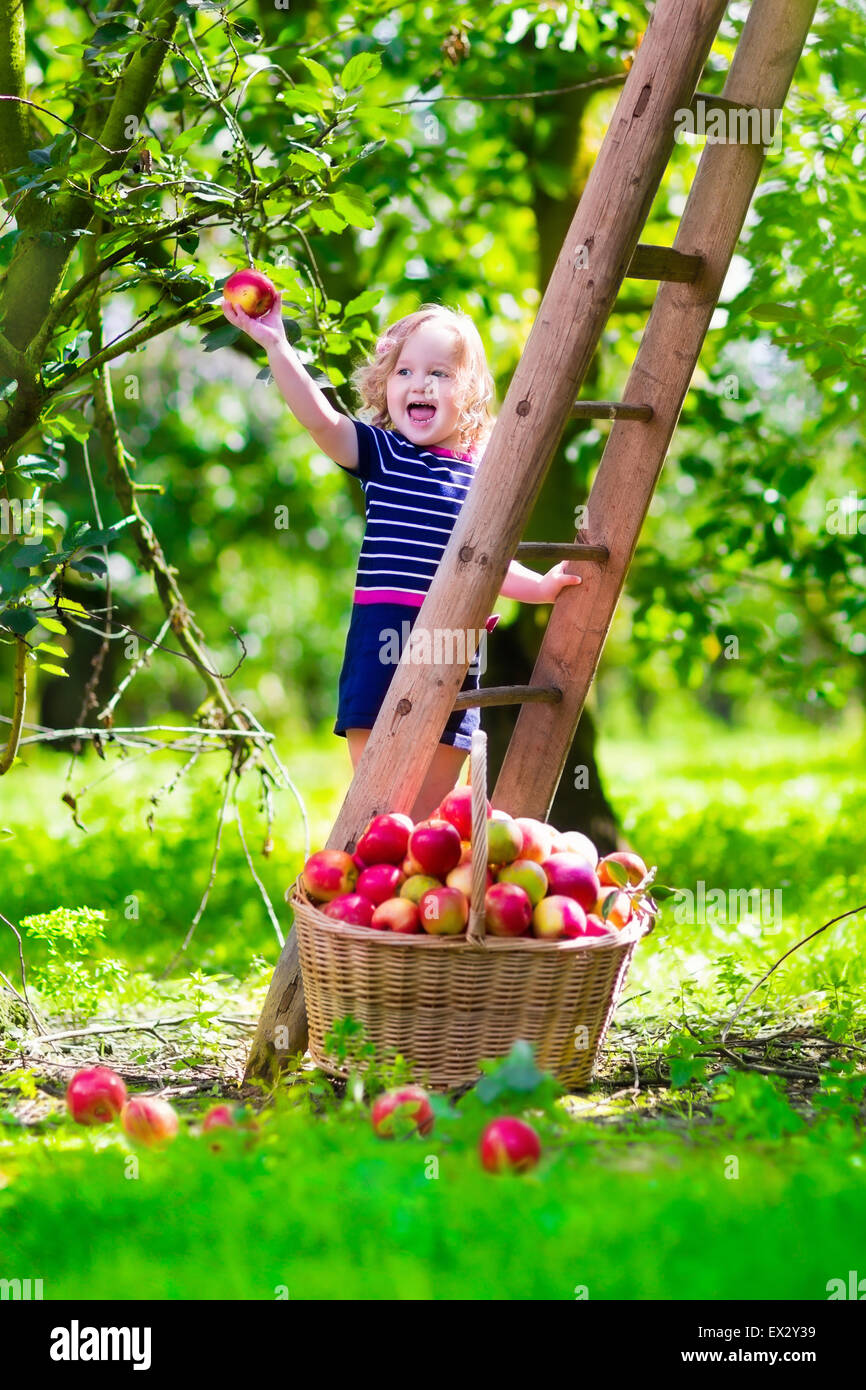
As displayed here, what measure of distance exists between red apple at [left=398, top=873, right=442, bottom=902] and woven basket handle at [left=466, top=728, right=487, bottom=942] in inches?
7.2

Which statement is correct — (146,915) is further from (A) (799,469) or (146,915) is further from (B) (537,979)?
(A) (799,469)

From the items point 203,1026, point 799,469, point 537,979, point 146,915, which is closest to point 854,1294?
point 537,979

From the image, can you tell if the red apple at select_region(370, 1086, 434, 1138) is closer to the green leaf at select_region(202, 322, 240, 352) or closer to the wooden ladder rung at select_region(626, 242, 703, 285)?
the green leaf at select_region(202, 322, 240, 352)

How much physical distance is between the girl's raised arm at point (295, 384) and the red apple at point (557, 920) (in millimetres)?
1286

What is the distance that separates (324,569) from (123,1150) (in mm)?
14850

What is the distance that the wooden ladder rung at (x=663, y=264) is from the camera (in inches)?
132

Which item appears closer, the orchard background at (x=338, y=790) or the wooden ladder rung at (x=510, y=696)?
the orchard background at (x=338, y=790)

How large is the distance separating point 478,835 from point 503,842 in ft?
1.15

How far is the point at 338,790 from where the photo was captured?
31.8 feet

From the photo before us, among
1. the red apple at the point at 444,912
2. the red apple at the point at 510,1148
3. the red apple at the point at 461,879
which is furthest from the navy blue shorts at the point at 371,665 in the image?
the red apple at the point at 510,1148

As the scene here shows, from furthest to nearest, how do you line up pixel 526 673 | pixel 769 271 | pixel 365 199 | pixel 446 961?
pixel 526 673 < pixel 769 271 < pixel 365 199 < pixel 446 961

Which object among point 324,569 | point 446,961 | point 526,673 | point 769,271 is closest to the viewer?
point 446,961

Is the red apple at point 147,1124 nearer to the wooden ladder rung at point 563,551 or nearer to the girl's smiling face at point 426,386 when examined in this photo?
the wooden ladder rung at point 563,551
